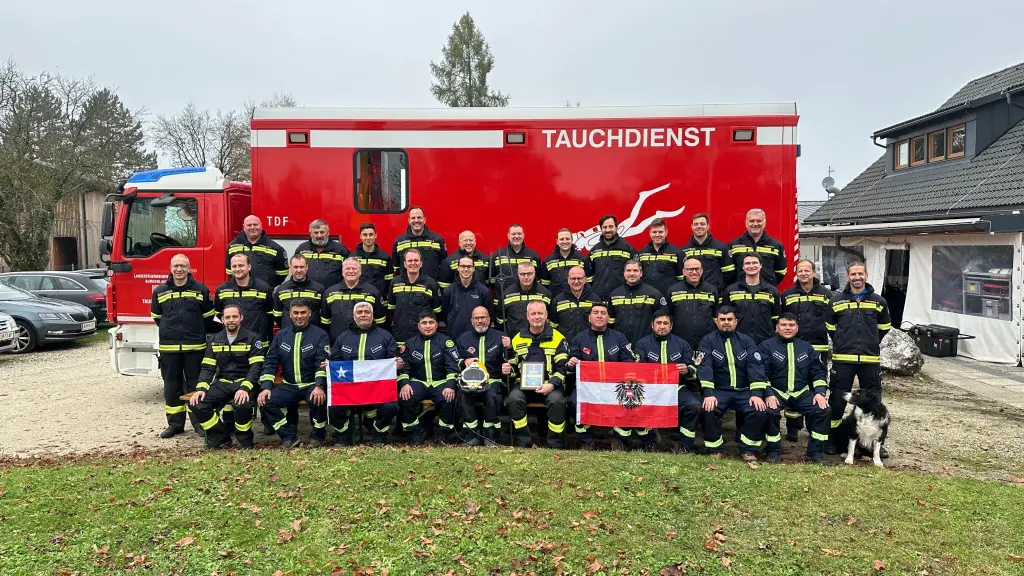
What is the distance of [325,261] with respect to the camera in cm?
691

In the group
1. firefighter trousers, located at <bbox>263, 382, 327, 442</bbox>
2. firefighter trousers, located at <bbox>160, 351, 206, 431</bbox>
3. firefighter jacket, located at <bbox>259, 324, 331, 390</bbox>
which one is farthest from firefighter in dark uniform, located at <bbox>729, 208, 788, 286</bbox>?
firefighter trousers, located at <bbox>160, 351, 206, 431</bbox>

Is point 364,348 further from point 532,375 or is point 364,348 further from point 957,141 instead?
point 957,141

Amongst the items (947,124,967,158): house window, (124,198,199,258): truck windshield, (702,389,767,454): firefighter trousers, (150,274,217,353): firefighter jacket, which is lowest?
(702,389,767,454): firefighter trousers

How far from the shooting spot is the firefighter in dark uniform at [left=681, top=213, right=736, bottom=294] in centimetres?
676

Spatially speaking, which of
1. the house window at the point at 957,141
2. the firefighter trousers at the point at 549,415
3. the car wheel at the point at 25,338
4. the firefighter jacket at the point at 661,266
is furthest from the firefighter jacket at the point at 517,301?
the house window at the point at 957,141

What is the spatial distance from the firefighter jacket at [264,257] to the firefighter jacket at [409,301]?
1.45 metres

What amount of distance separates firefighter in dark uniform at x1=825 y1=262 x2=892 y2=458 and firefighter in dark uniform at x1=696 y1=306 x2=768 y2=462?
2.93ft

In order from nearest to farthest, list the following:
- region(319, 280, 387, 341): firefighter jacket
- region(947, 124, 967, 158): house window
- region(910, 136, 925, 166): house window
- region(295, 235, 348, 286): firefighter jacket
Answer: region(319, 280, 387, 341): firefighter jacket
region(295, 235, 348, 286): firefighter jacket
region(947, 124, 967, 158): house window
region(910, 136, 925, 166): house window

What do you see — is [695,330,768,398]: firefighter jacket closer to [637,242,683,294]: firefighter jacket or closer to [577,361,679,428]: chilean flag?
[577,361,679,428]: chilean flag

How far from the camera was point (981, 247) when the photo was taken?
12.2 metres

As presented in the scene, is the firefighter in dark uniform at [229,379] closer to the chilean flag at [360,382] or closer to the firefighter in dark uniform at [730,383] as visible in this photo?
the chilean flag at [360,382]

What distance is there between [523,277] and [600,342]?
1.05m

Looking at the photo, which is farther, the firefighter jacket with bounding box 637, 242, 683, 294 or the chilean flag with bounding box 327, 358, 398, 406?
the firefighter jacket with bounding box 637, 242, 683, 294

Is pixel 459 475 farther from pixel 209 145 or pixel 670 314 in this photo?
pixel 209 145
